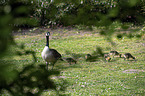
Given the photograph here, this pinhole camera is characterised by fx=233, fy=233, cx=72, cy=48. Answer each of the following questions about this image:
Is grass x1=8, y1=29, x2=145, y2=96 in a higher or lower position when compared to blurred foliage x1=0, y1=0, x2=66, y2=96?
lower

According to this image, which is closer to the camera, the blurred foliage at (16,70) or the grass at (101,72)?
the blurred foliage at (16,70)

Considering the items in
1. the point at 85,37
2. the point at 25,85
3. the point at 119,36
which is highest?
the point at 119,36

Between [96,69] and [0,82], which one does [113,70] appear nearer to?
[96,69]

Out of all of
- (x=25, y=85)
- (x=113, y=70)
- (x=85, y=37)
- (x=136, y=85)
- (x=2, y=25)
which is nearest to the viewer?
(x=2, y=25)

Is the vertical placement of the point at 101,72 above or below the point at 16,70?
below

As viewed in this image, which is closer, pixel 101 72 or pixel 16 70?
pixel 16 70

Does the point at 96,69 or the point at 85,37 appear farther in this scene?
the point at 85,37

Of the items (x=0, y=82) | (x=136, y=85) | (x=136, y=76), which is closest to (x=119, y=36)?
(x=0, y=82)

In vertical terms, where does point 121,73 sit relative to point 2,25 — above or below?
below

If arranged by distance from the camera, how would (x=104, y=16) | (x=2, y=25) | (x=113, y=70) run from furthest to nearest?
(x=113, y=70), (x=104, y=16), (x=2, y=25)

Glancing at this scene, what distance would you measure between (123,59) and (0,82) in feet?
27.1

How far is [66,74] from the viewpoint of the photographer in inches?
282

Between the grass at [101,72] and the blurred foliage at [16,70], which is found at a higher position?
the blurred foliage at [16,70]

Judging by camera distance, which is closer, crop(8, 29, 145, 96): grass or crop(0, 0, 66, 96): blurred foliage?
crop(0, 0, 66, 96): blurred foliage
